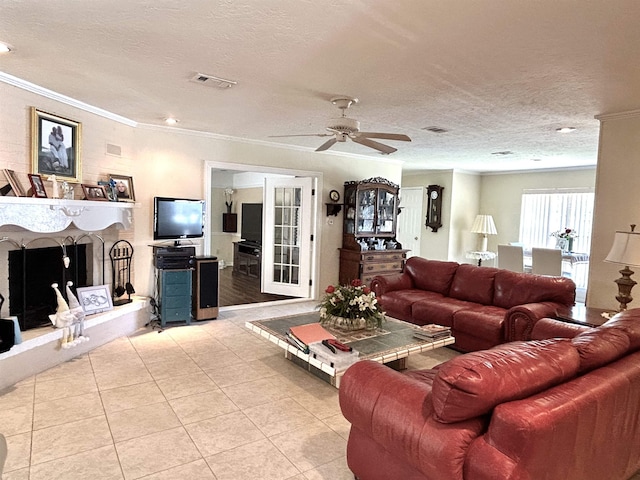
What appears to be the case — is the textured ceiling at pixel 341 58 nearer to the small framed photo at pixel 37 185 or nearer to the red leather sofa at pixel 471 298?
the small framed photo at pixel 37 185

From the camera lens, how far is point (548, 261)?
5742 millimetres

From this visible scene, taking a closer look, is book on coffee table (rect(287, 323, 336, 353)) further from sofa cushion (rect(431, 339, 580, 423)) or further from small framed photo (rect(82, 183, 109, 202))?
small framed photo (rect(82, 183, 109, 202))

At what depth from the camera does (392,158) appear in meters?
6.95

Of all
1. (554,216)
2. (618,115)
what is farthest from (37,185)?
(554,216)

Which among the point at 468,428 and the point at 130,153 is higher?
the point at 130,153

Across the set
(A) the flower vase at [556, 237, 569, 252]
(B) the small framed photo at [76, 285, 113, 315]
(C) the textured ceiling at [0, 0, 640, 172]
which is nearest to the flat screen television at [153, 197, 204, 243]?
(B) the small framed photo at [76, 285, 113, 315]

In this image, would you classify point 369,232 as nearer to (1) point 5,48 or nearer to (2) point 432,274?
(2) point 432,274

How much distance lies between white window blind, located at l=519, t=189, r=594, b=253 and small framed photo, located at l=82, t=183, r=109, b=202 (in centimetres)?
738

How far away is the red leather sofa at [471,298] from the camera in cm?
370

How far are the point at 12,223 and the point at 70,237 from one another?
2.95ft

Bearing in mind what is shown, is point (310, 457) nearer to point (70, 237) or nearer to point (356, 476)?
point (356, 476)

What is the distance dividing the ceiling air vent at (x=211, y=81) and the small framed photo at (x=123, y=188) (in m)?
1.85

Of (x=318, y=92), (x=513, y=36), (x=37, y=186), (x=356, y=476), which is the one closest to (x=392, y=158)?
(x=318, y=92)

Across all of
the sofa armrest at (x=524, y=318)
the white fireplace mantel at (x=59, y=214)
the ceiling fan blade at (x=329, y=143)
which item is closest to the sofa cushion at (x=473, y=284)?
the sofa armrest at (x=524, y=318)
